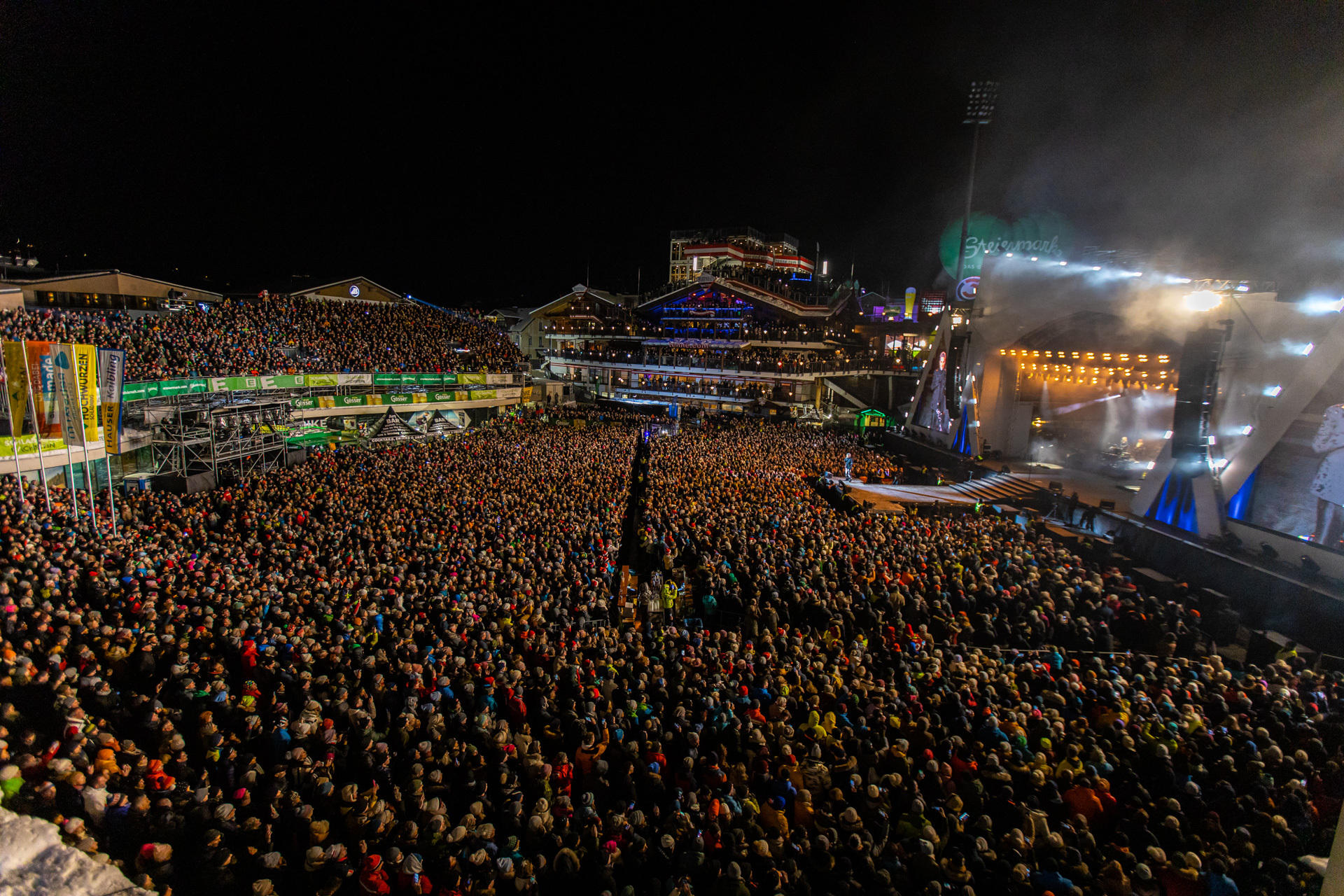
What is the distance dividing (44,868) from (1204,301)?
21.3 meters

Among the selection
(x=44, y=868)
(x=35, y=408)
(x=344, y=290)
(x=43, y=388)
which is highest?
(x=344, y=290)

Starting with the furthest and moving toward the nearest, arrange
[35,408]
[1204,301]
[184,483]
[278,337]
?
[278,337], [184,483], [1204,301], [35,408]

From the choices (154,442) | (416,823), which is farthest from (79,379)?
(416,823)

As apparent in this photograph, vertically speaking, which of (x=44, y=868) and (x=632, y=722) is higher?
(x=44, y=868)

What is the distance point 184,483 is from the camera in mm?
15352

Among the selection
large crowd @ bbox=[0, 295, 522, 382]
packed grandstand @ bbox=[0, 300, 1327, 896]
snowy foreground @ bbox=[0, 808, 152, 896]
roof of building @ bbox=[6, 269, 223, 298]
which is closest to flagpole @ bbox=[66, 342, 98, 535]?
packed grandstand @ bbox=[0, 300, 1327, 896]

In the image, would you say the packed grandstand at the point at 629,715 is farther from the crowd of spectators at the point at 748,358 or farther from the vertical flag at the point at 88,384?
the crowd of spectators at the point at 748,358

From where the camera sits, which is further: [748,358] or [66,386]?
[748,358]

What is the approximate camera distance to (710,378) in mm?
42250

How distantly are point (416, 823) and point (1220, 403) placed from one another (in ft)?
59.3

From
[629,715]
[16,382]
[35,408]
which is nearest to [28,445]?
[16,382]

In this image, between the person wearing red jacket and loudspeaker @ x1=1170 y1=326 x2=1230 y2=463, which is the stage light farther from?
the person wearing red jacket

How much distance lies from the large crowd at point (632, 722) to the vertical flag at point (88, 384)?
8.66ft

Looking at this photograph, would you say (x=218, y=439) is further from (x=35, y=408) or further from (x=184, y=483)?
(x=35, y=408)
